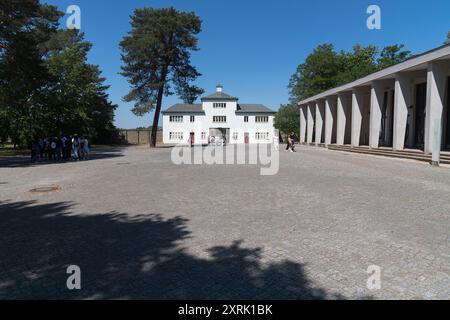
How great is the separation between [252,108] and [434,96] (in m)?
50.4

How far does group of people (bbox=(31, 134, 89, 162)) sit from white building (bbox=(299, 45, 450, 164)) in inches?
885

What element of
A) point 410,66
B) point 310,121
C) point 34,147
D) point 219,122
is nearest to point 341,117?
point 310,121

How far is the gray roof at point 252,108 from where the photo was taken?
65250mm

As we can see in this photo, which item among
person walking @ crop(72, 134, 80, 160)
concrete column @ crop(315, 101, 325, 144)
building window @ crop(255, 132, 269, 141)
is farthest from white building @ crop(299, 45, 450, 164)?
building window @ crop(255, 132, 269, 141)

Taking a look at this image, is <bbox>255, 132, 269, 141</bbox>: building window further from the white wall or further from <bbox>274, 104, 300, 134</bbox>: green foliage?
<bbox>274, 104, 300, 134</bbox>: green foliage

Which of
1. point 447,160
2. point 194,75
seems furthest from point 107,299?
point 194,75

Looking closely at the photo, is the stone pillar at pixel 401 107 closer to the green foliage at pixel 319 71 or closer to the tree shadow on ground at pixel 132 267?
the tree shadow on ground at pixel 132 267

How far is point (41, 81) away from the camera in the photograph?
19.7 metres

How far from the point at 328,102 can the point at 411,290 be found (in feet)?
117

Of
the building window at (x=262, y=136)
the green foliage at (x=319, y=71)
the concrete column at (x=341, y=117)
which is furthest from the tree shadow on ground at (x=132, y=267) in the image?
the building window at (x=262, y=136)

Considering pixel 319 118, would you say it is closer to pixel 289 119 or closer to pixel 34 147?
pixel 289 119

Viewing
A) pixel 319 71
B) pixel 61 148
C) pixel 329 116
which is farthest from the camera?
pixel 319 71

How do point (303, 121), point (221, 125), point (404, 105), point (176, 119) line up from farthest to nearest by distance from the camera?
point (221, 125) < point (176, 119) < point (303, 121) < point (404, 105)

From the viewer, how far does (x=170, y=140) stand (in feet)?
210
